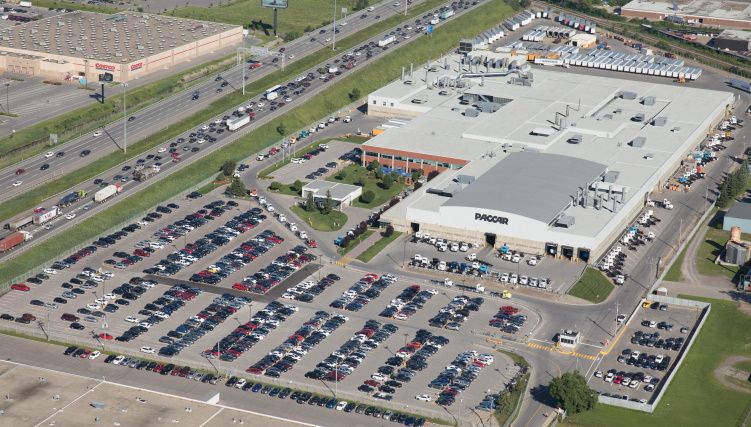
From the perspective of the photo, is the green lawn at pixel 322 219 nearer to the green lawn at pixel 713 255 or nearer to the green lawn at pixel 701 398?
the green lawn at pixel 713 255

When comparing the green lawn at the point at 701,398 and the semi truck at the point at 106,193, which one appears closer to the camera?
the green lawn at the point at 701,398

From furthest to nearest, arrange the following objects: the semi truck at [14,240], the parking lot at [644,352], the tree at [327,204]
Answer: the tree at [327,204], the semi truck at [14,240], the parking lot at [644,352]

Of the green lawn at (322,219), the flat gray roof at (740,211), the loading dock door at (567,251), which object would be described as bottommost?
the green lawn at (322,219)

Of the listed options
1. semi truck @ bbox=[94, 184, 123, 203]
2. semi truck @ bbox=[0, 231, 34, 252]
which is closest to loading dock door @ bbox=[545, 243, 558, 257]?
semi truck @ bbox=[94, 184, 123, 203]

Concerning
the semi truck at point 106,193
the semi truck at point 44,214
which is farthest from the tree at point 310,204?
the semi truck at point 44,214

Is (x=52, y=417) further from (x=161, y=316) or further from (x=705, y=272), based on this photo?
(x=705, y=272)

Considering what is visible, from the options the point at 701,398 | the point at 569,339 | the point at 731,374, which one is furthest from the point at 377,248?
the point at 701,398

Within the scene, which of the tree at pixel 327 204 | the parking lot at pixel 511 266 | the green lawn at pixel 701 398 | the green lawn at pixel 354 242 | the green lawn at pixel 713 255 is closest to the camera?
the green lawn at pixel 701 398
